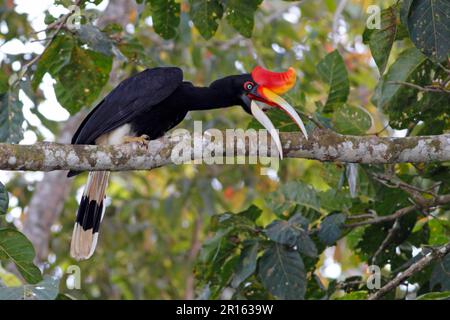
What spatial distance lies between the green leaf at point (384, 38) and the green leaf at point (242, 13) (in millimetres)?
823

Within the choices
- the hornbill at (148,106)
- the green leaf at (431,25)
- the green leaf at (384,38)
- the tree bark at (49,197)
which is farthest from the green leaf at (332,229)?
the tree bark at (49,197)

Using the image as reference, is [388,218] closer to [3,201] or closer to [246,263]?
[246,263]

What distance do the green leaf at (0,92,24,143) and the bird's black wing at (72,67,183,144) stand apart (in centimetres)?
34

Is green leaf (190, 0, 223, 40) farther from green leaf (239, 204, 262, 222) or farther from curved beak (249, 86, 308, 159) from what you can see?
green leaf (239, 204, 262, 222)

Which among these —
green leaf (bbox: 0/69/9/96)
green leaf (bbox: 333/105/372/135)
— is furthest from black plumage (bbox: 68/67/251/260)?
green leaf (bbox: 333/105/372/135)

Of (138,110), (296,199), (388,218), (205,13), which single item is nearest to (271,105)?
(296,199)

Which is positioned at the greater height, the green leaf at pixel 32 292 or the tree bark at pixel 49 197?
the tree bark at pixel 49 197

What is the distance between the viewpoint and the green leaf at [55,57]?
4.20 metres

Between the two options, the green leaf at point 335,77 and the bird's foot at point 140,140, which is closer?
the bird's foot at point 140,140

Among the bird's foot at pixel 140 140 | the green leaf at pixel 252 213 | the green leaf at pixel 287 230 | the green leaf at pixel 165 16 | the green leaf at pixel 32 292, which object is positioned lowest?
the green leaf at pixel 32 292

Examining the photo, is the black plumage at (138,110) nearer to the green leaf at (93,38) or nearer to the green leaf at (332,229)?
the green leaf at (93,38)

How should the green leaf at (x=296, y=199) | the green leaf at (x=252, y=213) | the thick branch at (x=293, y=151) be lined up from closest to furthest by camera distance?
the thick branch at (x=293, y=151) → the green leaf at (x=252, y=213) → the green leaf at (x=296, y=199)
